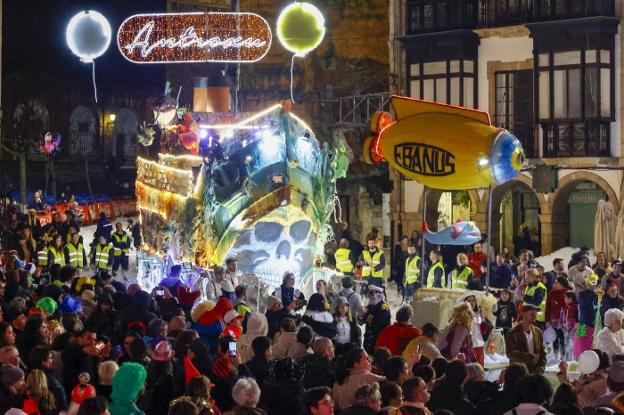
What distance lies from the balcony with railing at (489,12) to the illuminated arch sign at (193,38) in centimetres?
807

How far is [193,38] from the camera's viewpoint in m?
28.6

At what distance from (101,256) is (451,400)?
62.2 ft

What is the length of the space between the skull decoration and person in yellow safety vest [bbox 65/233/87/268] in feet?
14.6

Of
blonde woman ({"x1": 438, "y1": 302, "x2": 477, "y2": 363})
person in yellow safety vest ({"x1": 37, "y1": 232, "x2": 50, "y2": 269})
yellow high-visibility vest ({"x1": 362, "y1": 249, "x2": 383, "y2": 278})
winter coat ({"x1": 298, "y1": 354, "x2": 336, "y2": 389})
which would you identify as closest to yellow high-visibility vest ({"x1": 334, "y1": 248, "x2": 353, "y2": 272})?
yellow high-visibility vest ({"x1": 362, "y1": 249, "x2": 383, "y2": 278})

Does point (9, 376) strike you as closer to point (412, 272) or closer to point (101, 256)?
point (412, 272)

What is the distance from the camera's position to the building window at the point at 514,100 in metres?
34.8

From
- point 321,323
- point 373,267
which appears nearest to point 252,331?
point 321,323

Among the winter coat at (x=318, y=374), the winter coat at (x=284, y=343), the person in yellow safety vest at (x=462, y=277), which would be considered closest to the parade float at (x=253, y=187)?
the person in yellow safety vest at (x=462, y=277)

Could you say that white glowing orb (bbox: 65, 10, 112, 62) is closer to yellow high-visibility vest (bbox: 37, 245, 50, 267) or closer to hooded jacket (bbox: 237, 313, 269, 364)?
yellow high-visibility vest (bbox: 37, 245, 50, 267)

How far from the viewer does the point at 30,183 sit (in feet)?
190

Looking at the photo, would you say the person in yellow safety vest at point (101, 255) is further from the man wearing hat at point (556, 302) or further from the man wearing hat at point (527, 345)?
the man wearing hat at point (527, 345)

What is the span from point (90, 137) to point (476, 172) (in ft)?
163

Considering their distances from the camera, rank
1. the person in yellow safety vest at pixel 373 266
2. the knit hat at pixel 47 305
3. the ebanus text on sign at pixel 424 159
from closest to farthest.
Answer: the knit hat at pixel 47 305 → the ebanus text on sign at pixel 424 159 → the person in yellow safety vest at pixel 373 266

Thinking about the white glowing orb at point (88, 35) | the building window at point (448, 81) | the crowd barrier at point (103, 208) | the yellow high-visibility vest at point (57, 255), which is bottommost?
the crowd barrier at point (103, 208)
